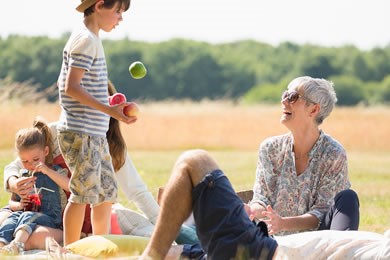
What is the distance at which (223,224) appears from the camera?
4.07 m

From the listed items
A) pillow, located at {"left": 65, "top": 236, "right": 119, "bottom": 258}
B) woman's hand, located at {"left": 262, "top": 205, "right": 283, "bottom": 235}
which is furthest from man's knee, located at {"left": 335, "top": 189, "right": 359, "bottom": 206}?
pillow, located at {"left": 65, "top": 236, "right": 119, "bottom": 258}

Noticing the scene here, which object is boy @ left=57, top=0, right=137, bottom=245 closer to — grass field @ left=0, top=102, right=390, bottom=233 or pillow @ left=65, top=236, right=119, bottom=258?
pillow @ left=65, top=236, right=119, bottom=258

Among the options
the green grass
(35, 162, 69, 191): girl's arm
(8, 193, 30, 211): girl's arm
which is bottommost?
the green grass

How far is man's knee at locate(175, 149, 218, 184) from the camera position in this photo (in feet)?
13.2

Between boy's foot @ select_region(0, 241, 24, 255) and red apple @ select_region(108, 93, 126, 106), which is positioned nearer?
boy's foot @ select_region(0, 241, 24, 255)

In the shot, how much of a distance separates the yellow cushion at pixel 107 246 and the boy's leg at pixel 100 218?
36 cm

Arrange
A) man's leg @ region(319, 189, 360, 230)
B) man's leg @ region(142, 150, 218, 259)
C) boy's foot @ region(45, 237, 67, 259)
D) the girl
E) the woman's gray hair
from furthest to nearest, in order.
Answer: the girl
the woman's gray hair
man's leg @ region(319, 189, 360, 230)
boy's foot @ region(45, 237, 67, 259)
man's leg @ region(142, 150, 218, 259)

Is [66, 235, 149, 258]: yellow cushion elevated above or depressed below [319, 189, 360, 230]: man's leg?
below

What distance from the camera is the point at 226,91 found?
242 ft

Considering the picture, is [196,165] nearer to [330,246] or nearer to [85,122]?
[330,246]

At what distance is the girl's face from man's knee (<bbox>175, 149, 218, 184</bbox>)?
6.15 feet

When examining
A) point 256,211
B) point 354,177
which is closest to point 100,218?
point 256,211

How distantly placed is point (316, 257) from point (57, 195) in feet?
6.18

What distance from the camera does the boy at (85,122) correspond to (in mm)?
5309
